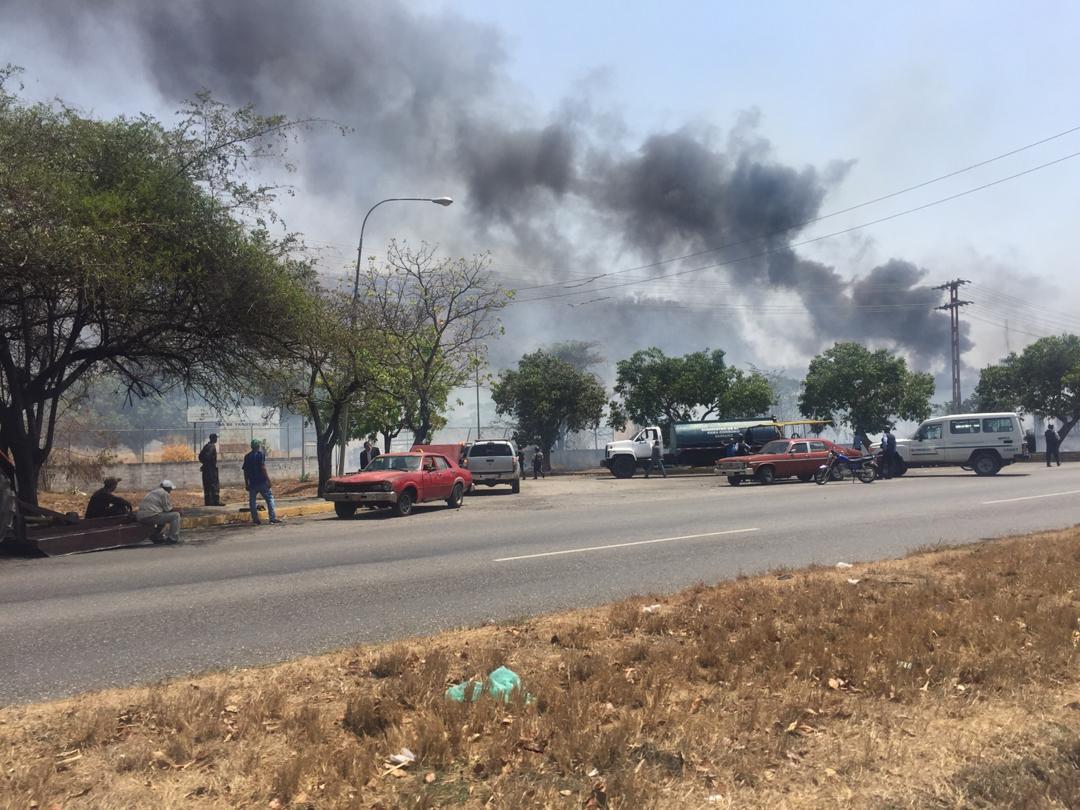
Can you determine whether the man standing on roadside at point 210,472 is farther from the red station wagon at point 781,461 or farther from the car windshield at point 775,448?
the car windshield at point 775,448

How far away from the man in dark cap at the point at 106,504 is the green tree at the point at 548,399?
125 ft

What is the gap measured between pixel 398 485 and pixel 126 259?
21.4 feet

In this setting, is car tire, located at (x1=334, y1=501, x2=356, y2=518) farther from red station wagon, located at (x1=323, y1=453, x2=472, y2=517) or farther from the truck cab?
the truck cab

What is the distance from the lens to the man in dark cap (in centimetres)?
1316

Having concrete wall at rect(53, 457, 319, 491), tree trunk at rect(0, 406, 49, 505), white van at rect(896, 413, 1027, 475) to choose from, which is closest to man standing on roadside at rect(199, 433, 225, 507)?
tree trunk at rect(0, 406, 49, 505)

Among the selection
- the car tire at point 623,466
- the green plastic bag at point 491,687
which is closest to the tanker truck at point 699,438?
the car tire at point 623,466

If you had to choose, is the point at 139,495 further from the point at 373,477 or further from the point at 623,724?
the point at 623,724

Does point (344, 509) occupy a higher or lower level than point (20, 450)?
lower

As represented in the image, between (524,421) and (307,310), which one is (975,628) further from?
(524,421)

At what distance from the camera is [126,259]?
1293cm

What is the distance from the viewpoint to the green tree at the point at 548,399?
5203 cm

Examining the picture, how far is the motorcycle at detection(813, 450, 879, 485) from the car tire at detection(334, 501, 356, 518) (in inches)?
574

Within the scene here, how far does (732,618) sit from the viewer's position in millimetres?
6066

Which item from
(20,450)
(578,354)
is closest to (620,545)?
(20,450)
